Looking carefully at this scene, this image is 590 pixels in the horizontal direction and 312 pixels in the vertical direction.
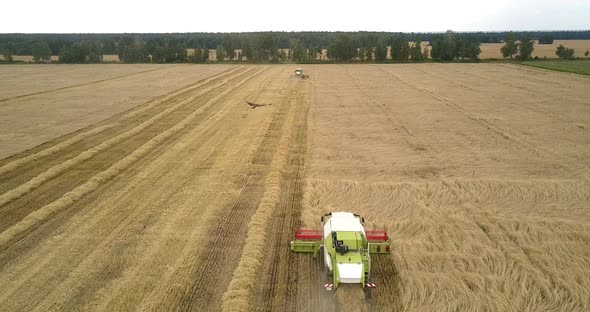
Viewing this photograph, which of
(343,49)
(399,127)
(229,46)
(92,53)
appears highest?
(229,46)

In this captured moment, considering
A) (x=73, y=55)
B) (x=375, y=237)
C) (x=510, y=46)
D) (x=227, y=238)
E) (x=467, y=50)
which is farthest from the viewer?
(x=73, y=55)

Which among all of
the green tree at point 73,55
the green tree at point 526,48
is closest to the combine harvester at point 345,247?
the green tree at point 526,48

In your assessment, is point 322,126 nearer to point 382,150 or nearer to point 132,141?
point 382,150

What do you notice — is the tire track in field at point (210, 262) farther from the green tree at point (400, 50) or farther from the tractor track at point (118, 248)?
the green tree at point (400, 50)

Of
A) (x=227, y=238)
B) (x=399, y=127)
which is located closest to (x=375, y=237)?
(x=227, y=238)

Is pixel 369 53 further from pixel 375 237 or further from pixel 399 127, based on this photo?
pixel 375 237

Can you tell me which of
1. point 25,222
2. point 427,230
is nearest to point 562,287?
point 427,230
